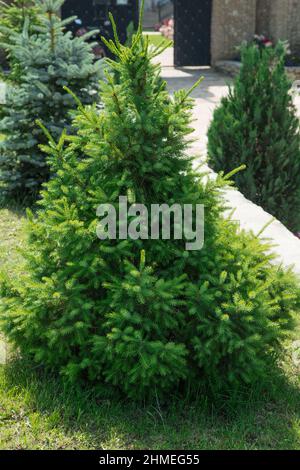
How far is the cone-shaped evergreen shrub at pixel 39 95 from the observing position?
19.0 feet

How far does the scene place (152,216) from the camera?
3020mm

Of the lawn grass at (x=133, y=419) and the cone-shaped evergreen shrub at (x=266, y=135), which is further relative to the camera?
the cone-shaped evergreen shrub at (x=266, y=135)

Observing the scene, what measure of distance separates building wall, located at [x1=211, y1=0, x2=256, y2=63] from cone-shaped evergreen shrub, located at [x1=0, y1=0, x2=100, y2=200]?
11614 mm

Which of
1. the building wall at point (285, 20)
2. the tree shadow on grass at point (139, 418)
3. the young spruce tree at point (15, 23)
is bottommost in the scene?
the tree shadow on grass at point (139, 418)

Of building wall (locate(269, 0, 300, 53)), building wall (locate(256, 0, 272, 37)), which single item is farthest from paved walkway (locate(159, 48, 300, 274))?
building wall (locate(269, 0, 300, 53))

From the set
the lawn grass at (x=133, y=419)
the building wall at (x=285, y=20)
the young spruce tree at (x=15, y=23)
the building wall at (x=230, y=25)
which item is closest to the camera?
the lawn grass at (x=133, y=419)

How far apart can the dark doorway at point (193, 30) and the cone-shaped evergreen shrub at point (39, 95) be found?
38.3 feet

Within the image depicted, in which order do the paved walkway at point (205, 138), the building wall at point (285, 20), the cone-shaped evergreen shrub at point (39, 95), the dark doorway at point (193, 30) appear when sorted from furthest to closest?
1. the dark doorway at point (193, 30)
2. the building wall at point (285, 20)
3. the cone-shaped evergreen shrub at point (39, 95)
4. the paved walkway at point (205, 138)

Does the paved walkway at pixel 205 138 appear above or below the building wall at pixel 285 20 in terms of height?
below

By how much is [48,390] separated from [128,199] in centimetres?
102

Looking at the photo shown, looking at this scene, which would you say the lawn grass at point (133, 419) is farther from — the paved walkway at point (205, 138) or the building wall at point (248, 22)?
the building wall at point (248, 22)

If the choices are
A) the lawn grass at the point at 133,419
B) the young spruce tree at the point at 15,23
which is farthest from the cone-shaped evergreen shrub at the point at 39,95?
the lawn grass at the point at 133,419
